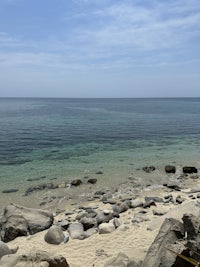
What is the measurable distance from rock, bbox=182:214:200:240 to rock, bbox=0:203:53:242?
23.9 ft

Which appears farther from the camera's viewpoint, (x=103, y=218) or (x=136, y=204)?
(x=136, y=204)

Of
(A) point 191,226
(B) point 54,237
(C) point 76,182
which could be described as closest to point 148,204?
(B) point 54,237

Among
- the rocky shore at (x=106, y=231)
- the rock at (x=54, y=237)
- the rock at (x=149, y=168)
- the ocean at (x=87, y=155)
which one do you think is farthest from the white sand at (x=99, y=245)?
the rock at (x=149, y=168)

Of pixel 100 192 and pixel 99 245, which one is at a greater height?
pixel 99 245

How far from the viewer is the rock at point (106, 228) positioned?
12.2 m

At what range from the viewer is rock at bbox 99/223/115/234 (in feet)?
40.1

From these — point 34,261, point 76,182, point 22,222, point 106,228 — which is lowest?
point 76,182

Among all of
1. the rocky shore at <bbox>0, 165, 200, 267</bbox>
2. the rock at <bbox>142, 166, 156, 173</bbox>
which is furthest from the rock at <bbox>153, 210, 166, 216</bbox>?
the rock at <bbox>142, 166, 156, 173</bbox>

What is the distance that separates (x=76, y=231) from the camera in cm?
1242

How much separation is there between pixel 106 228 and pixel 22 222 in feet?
12.6

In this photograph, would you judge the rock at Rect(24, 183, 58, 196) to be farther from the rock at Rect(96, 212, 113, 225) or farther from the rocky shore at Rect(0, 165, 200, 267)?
the rock at Rect(96, 212, 113, 225)

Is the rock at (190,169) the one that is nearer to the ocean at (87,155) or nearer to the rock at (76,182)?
the ocean at (87,155)

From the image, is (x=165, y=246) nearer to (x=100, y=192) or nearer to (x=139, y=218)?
(x=139, y=218)

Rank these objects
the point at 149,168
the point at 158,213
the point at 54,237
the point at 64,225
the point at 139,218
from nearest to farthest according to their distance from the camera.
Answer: the point at 54,237 < the point at 64,225 < the point at 139,218 < the point at 158,213 < the point at 149,168
